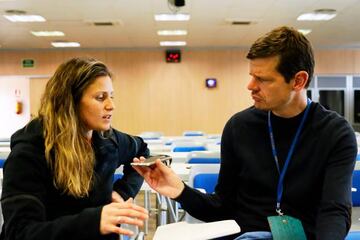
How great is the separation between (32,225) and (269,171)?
0.85 metres

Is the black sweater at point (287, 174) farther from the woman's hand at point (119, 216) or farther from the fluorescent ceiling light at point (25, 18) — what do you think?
the fluorescent ceiling light at point (25, 18)

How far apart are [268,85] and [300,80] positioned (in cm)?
12

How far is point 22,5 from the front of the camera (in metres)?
6.39

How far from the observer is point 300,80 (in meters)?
1.50

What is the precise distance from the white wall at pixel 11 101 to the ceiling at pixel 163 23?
1014 millimetres

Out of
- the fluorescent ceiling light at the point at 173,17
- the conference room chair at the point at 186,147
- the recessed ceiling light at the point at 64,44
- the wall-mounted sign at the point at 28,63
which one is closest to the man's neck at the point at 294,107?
the conference room chair at the point at 186,147

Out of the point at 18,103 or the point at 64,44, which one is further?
the point at 18,103

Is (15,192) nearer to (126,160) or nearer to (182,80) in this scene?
(126,160)

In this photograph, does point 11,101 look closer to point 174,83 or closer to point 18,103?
point 18,103

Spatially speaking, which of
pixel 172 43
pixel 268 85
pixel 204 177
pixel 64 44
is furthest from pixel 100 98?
pixel 64 44

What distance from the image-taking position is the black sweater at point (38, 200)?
3.92 feet

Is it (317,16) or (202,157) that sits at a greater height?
(317,16)

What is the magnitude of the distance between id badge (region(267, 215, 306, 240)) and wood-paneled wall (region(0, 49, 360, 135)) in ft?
32.5

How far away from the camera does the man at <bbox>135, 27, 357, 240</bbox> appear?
4.77 ft
